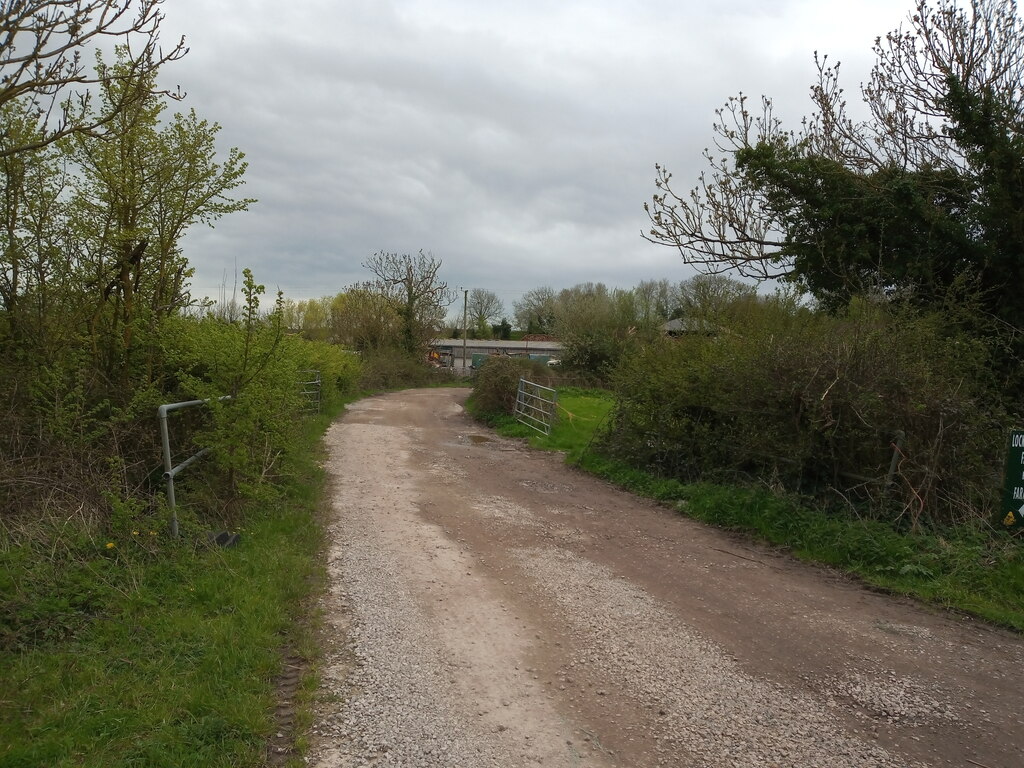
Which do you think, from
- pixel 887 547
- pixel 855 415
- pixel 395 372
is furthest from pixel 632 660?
pixel 395 372

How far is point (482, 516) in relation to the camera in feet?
27.7

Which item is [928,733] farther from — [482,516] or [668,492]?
[668,492]

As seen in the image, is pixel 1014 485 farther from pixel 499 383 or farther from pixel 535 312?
pixel 535 312

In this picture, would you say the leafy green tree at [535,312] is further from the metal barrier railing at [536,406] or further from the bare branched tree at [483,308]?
the metal barrier railing at [536,406]

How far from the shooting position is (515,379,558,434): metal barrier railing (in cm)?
1764

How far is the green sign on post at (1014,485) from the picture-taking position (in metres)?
6.18

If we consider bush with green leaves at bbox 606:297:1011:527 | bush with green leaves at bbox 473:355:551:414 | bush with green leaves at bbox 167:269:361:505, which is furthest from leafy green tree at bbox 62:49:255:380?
bush with green leaves at bbox 473:355:551:414

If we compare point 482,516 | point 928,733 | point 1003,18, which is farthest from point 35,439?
point 1003,18

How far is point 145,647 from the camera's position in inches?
167

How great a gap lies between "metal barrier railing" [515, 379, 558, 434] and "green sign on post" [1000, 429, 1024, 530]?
1101 cm

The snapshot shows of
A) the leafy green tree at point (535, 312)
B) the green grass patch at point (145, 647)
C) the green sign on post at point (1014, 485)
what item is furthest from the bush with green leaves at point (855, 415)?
the leafy green tree at point (535, 312)

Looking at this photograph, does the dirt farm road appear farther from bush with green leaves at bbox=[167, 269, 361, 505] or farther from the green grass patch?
bush with green leaves at bbox=[167, 269, 361, 505]

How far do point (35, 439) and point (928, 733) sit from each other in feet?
23.1

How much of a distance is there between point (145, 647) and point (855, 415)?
284 inches
